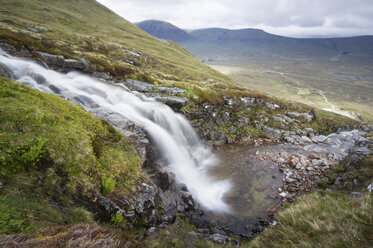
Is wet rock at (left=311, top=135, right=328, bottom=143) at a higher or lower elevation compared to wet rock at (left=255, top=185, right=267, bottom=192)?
higher

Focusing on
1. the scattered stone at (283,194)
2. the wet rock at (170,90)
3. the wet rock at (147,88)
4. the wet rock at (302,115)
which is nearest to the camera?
the scattered stone at (283,194)

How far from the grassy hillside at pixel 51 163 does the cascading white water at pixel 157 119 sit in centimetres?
548

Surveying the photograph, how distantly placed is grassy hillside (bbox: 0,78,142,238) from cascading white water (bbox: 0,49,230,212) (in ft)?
18.0

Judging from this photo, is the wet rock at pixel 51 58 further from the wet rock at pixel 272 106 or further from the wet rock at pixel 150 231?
the wet rock at pixel 272 106

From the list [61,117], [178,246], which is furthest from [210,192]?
[61,117]

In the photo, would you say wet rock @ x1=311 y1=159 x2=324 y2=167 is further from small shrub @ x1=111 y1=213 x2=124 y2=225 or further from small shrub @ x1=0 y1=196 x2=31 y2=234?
small shrub @ x1=0 y1=196 x2=31 y2=234

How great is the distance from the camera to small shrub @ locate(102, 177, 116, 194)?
7.37m

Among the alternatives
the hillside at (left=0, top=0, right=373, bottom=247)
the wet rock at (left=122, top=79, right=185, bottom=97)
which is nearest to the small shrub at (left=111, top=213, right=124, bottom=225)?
the hillside at (left=0, top=0, right=373, bottom=247)

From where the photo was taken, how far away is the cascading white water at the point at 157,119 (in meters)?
15.4

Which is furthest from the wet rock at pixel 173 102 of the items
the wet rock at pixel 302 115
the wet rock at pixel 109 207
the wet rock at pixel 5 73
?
the wet rock at pixel 302 115

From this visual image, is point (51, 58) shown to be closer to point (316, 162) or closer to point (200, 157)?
point (200, 157)

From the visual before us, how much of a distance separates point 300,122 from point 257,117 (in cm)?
1012

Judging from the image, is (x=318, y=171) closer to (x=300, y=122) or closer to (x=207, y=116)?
(x=207, y=116)

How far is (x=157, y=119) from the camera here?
19.2 metres
